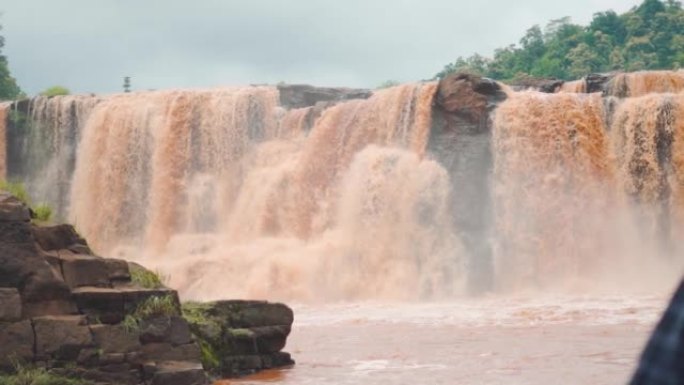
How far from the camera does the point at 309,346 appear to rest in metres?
14.3

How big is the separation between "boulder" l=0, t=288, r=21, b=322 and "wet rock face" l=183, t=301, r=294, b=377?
2583 mm

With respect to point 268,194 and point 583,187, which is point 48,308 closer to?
point 583,187

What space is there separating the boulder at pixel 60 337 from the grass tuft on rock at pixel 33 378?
0.14 m

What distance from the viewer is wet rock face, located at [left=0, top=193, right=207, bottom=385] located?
27.7 ft

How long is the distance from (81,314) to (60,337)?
0.29 meters

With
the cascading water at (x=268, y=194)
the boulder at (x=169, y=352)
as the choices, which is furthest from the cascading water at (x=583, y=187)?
the boulder at (x=169, y=352)

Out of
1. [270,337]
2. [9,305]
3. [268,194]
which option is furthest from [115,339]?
[268,194]

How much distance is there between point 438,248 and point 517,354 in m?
13.3

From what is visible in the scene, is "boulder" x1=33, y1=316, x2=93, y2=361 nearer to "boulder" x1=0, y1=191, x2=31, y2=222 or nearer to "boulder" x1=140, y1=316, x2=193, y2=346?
"boulder" x1=140, y1=316, x2=193, y2=346

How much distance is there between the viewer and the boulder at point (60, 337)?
8.50m

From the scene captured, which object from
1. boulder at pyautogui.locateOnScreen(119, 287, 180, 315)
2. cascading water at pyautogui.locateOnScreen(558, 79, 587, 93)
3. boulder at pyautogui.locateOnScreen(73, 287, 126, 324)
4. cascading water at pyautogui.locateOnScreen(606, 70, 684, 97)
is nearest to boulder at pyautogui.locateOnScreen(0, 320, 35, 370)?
boulder at pyautogui.locateOnScreen(73, 287, 126, 324)

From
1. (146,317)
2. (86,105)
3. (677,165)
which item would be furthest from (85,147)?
(146,317)

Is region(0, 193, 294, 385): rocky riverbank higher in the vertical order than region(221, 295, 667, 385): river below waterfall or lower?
higher

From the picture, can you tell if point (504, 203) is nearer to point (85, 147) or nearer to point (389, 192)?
point (389, 192)
